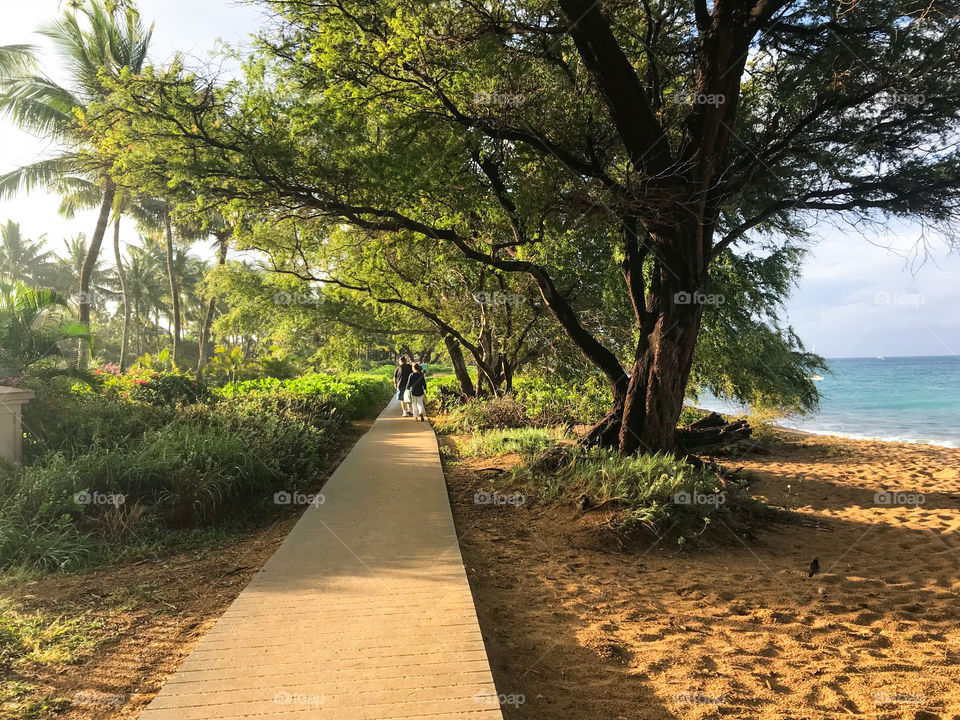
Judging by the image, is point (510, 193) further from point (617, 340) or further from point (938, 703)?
point (938, 703)

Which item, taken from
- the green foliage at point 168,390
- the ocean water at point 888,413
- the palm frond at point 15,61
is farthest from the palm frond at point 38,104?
the ocean water at point 888,413

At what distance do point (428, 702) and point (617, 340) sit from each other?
436 inches

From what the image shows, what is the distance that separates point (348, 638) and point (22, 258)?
58769 millimetres

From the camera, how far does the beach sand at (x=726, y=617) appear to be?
3119 millimetres

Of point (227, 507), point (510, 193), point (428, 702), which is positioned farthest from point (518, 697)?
point (510, 193)

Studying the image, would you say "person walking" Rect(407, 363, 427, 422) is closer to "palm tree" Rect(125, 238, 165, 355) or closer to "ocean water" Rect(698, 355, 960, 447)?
"ocean water" Rect(698, 355, 960, 447)

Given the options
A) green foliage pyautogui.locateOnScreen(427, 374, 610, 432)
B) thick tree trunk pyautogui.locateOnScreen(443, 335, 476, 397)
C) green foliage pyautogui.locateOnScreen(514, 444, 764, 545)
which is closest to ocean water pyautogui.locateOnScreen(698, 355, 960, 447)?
green foliage pyautogui.locateOnScreen(427, 374, 610, 432)

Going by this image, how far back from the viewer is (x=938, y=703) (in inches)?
119

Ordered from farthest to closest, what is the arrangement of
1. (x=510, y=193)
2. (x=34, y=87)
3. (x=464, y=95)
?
(x=34, y=87) → (x=510, y=193) → (x=464, y=95)

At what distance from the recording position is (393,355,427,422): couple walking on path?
1567cm

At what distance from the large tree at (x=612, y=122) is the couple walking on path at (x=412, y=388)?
7.25 meters

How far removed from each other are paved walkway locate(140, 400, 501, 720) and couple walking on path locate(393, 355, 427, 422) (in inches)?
379

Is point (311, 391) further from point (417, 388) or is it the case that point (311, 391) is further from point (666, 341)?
point (666, 341)

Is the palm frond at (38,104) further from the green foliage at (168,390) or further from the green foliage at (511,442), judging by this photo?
the green foliage at (511,442)
